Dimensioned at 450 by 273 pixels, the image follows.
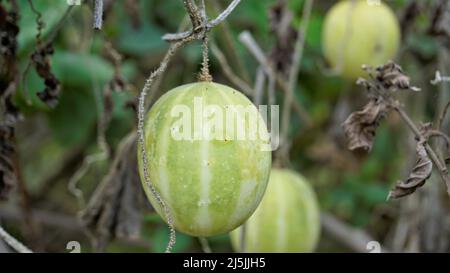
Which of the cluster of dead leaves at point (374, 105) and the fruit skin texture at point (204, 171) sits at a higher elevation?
the cluster of dead leaves at point (374, 105)

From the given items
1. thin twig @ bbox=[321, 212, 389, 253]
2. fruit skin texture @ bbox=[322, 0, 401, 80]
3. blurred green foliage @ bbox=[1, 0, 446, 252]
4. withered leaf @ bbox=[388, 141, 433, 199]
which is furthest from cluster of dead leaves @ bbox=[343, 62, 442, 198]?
thin twig @ bbox=[321, 212, 389, 253]

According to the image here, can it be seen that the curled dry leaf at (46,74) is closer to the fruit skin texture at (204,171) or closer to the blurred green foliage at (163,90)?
the fruit skin texture at (204,171)

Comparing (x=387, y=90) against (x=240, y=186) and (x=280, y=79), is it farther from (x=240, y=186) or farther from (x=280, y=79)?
(x=280, y=79)

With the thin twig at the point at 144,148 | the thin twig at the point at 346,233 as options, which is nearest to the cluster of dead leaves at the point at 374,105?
the thin twig at the point at 144,148

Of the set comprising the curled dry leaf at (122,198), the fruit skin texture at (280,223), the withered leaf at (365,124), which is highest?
the withered leaf at (365,124)

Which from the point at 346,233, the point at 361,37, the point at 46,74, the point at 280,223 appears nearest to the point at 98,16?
the point at 46,74

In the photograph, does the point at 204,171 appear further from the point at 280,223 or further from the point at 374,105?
the point at 280,223

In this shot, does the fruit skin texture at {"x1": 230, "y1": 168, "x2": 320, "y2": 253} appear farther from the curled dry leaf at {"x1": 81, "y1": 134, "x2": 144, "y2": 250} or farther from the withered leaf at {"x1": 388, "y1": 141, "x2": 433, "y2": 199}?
the withered leaf at {"x1": 388, "y1": 141, "x2": 433, "y2": 199}
